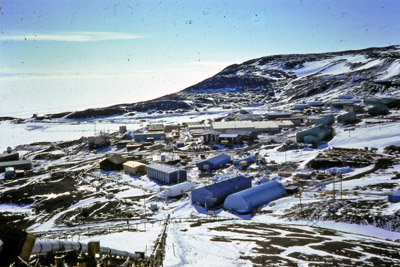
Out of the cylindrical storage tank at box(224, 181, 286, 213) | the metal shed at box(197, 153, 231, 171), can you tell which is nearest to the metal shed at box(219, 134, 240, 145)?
the metal shed at box(197, 153, 231, 171)

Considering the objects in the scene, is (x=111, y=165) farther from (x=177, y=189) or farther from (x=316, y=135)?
(x=316, y=135)

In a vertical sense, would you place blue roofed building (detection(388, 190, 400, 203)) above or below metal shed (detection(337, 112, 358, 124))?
below

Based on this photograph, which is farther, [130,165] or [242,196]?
[130,165]

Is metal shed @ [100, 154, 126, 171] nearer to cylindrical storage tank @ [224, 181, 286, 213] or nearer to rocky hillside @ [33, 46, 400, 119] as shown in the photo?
cylindrical storage tank @ [224, 181, 286, 213]

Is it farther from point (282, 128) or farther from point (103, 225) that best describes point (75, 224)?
point (282, 128)

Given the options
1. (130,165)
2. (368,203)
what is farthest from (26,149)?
(368,203)

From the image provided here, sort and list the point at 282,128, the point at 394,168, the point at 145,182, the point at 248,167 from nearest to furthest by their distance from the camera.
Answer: the point at 394,168
the point at 145,182
the point at 248,167
the point at 282,128
